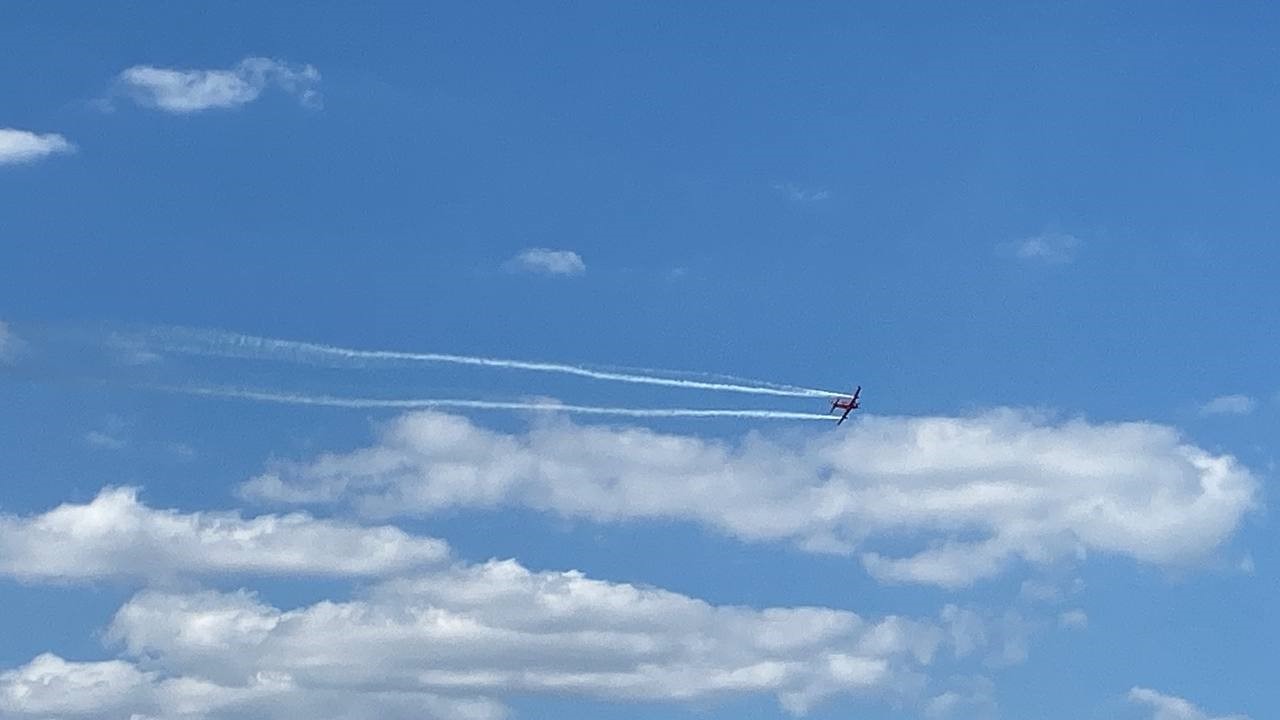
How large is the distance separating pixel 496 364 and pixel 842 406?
82.4 metres

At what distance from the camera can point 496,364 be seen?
12419 centimetres

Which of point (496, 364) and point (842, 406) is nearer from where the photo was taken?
point (496, 364)

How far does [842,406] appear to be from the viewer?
546ft

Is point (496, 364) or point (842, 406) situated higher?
point (842, 406)
